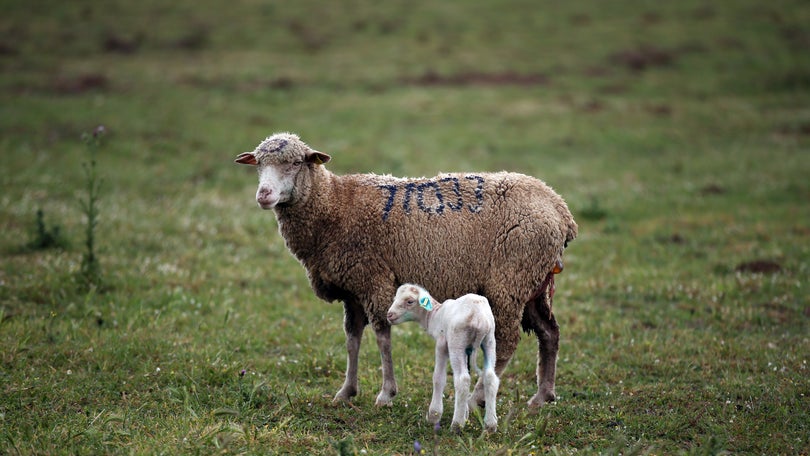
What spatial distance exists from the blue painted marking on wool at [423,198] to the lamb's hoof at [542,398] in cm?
212

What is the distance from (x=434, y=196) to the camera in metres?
7.32

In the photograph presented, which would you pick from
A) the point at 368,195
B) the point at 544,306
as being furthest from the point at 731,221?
the point at 368,195

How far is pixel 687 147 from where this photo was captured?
2145cm

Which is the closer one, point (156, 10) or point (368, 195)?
point (368, 195)

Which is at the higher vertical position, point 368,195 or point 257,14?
point 257,14

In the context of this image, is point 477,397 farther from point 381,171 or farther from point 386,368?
point 381,171

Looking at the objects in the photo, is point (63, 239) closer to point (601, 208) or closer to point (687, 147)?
point (601, 208)

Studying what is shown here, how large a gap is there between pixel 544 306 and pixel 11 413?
5.10 metres

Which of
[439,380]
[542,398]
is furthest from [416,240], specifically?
[542,398]

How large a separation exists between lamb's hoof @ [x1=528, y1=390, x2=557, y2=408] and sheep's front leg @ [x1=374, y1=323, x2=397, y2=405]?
4.60 ft

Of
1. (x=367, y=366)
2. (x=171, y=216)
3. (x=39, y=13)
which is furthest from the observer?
(x=39, y=13)

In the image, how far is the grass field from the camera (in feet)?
22.0

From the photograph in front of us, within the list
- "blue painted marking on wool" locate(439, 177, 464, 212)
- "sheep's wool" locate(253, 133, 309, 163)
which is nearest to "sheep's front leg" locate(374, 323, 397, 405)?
"blue painted marking on wool" locate(439, 177, 464, 212)

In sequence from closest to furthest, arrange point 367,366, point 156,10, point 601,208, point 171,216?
point 367,366, point 171,216, point 601,208, point 156,10
